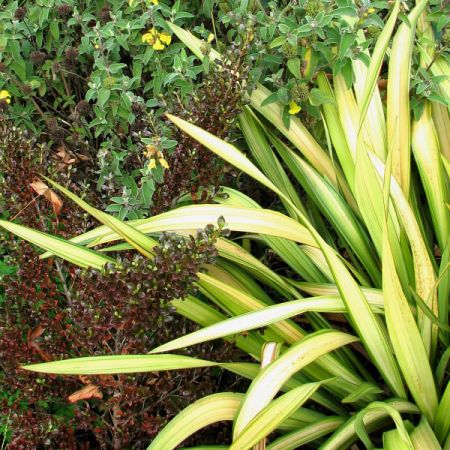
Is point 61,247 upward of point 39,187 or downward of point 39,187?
downward

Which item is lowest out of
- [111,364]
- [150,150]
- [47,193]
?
[111,364]

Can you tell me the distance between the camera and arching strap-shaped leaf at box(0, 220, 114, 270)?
1712 mm

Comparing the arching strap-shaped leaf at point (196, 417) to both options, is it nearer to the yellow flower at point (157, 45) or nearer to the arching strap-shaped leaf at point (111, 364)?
the arching strap-shaped leaf at point (111, 364)

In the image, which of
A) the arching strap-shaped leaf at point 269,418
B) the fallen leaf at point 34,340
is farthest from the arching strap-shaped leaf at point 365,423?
the fallen leaf at point 34,340

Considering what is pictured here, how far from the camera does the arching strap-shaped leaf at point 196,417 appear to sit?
1.50 meters

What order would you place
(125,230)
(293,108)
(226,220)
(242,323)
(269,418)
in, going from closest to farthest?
1. (269,418)
2. (242,323)
3. (125,230)
4. (226,220)
5. (293,108)

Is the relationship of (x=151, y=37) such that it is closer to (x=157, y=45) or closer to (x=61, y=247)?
(x=157, y=45)

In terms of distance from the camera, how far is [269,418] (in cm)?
146

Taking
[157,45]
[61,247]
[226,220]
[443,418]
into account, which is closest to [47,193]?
[61,247]

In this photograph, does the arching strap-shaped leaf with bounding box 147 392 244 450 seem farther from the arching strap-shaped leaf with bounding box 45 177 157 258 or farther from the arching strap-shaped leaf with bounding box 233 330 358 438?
the arching strap-shaped leaf with bounding box 45 177 157 258

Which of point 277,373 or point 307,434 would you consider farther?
point 307,434

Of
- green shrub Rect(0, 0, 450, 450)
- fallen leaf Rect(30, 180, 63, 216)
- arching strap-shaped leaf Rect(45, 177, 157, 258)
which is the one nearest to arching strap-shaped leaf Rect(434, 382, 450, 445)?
green shrub Rect(0, 0, 450, 450)

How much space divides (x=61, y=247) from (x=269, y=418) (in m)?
0.67

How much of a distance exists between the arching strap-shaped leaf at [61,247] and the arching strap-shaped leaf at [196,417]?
42 cm
